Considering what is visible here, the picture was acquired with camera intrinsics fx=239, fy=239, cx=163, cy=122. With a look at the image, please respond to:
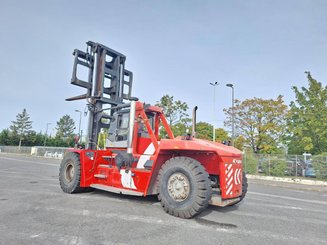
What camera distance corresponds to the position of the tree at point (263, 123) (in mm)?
26984

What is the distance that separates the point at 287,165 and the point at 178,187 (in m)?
17.0

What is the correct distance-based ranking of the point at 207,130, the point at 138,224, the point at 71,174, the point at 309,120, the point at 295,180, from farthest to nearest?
the point at 207,130, the point at 309,120, the point at 295,180, the point at 71,174, the point at 138,224

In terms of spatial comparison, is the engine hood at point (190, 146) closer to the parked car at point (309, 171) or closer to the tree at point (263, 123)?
the parked car at point (309, 171)

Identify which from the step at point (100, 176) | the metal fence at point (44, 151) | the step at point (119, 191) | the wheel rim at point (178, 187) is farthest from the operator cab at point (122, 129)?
the metal fence at point (44, 151)

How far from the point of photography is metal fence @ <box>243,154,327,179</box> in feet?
57.7

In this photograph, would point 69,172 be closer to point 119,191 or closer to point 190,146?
point 119,191

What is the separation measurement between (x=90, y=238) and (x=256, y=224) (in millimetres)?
3136

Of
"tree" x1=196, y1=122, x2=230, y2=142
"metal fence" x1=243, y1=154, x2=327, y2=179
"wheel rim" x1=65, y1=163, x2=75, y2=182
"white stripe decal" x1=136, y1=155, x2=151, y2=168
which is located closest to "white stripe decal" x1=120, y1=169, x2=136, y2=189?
"white stripe decal" x1=136, y1=155, x2=151, y2=168

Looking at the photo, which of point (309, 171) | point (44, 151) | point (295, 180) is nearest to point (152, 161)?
point (295, 180)

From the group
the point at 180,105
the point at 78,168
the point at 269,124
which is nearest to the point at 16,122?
the point at 180,105

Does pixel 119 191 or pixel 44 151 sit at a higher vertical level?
pixel 44 151

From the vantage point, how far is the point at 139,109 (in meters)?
6.52

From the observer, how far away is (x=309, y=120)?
2252cm

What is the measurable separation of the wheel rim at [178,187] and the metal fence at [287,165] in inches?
653
